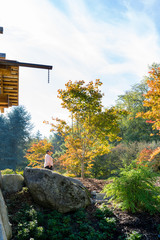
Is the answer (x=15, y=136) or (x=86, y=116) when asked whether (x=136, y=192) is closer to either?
(x=86, y=116)

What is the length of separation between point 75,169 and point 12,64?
35.2 ft

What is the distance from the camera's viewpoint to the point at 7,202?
227 inches

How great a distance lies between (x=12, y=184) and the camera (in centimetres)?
662

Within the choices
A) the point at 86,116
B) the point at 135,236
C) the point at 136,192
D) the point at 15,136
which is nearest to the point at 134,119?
the point at 86,116

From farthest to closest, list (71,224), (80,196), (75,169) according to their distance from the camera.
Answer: (75,169), (80,196), (71,224)

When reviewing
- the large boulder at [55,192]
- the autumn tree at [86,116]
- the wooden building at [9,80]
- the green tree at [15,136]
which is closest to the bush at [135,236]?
the large boulder at [55,192]

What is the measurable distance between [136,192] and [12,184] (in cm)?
410

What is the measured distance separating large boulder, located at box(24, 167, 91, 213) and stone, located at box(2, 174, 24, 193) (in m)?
0.69

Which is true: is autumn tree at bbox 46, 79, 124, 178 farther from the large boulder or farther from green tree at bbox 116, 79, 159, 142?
green tree at bbox 116, 79, 159, 142

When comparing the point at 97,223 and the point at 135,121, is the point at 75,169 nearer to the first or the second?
the point at 97,223

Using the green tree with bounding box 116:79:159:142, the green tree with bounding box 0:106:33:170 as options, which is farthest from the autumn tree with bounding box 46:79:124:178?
the green tree with bounding box 0:106:33:170

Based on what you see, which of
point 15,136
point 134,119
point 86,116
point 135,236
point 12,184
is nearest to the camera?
point 135,236

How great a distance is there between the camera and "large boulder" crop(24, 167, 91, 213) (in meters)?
5.74

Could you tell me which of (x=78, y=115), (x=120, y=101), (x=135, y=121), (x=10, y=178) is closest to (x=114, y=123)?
(x=78, y=115)
